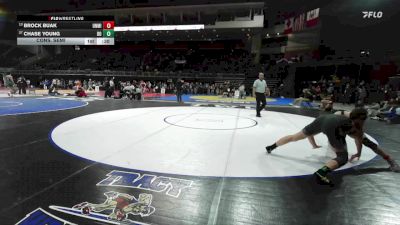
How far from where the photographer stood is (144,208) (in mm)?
2861

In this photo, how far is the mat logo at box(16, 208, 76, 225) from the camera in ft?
8.11

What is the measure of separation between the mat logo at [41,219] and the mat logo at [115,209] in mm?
132

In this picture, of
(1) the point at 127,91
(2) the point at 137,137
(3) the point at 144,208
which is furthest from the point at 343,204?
(1) the point at 127,91

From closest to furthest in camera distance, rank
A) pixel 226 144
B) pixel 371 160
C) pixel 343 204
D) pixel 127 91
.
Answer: pixel 343 204 → pixel 371 160 → pixel 226 144 → pixel 127 91

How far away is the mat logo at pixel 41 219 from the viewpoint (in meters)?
2.47

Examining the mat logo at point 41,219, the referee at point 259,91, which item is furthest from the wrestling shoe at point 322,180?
the referee at point 259,91

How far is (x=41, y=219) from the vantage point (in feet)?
8.29

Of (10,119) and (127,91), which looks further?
(127,91)

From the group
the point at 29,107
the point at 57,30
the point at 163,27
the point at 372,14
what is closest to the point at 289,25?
the point at 372,14

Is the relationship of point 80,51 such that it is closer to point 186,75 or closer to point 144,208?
point 186,75

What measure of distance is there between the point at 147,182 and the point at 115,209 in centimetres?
77

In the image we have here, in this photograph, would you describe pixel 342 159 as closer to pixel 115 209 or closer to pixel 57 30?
pixel 115 209

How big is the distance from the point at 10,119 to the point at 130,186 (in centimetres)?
677

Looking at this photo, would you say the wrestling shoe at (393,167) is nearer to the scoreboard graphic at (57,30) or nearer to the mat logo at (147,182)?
the mat logo at (147,182)
